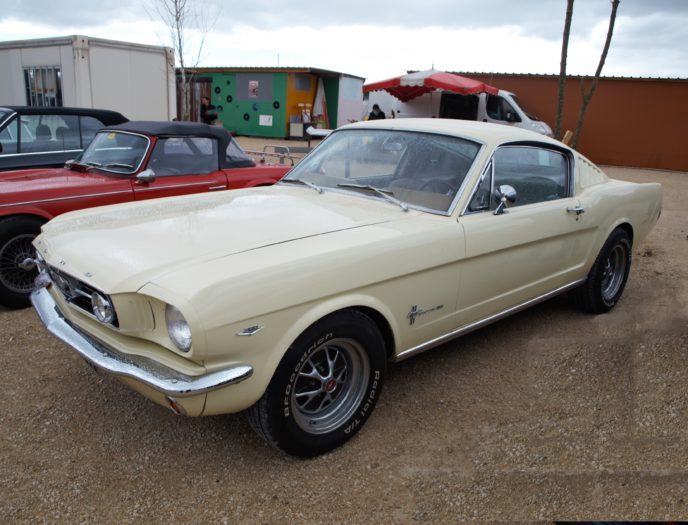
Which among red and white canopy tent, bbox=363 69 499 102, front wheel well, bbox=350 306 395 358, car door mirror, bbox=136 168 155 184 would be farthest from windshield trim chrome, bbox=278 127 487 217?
red and white canopy tent, bbox=363 69 499 102

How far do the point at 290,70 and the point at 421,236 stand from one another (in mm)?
19480

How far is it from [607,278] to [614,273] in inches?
5.1

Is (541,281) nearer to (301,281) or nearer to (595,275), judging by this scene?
(595,275)

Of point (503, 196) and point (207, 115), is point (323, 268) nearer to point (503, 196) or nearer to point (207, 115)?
point (503, 196)

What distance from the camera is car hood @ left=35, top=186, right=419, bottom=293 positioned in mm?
2471

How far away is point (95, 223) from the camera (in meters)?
3.07

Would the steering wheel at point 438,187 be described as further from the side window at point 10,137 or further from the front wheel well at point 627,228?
the side window at point 10,137

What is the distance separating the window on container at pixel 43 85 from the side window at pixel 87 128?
557 cm

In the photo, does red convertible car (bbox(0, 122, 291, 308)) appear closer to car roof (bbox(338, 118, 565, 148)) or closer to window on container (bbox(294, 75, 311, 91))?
car roof (bbox(338, 118, 565, 148))

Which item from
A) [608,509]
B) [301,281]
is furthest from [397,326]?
[608,509]

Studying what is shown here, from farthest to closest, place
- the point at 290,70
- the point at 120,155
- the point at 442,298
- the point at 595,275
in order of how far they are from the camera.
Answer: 1. the point at 290,70
2. the point at 120,155
3. the point at 595,275
4. the point at 442,298

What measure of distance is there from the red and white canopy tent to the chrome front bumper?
12.9 metres

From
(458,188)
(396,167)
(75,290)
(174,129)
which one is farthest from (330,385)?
(174,129)

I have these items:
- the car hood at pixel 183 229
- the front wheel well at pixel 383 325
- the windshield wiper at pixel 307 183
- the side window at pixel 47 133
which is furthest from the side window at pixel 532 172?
the side window at pixel 47 133
